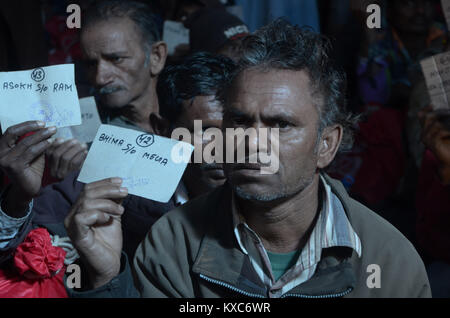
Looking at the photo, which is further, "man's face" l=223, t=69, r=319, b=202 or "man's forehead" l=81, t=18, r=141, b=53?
"man's forehead" l=81, t=18, r=141, b=53

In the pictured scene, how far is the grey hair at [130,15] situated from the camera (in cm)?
315

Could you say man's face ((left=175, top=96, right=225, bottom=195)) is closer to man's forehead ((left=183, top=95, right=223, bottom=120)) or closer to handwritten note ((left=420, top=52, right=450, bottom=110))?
man's forehead ((left=183, top=95, right=223, bottom=120))

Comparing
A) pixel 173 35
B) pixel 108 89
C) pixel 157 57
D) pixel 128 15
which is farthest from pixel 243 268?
pixel 173 35

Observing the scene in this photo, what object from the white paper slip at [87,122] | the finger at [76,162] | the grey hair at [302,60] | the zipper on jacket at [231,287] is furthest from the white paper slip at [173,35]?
the zipper on jacket at [231,287]

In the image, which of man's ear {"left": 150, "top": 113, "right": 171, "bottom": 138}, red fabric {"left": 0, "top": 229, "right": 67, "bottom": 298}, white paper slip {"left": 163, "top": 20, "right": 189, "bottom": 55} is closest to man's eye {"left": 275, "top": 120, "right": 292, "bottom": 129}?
man's ear {"left": 150, "top": 113, "right": 171, "bottom": 138}

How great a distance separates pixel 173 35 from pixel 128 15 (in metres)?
0.65

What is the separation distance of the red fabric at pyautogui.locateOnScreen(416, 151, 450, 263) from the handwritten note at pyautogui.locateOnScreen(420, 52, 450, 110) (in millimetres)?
577

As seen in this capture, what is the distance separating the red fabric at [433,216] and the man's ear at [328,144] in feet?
2.97

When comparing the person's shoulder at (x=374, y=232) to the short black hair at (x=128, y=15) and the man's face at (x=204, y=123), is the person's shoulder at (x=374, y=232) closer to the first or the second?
the man's face at (x=204, y=123)

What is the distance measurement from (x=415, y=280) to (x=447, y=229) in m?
1.14

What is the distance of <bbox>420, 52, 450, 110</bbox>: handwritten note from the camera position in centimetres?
222

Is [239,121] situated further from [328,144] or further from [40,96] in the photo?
[40,96]

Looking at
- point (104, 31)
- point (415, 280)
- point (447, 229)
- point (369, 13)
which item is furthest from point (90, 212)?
point (369, 13)

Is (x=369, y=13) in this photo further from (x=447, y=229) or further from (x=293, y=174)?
(x=293, y=174)
